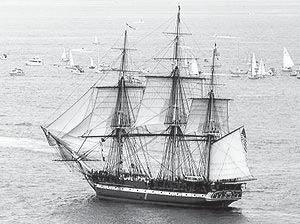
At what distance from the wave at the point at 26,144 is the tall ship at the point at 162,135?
1781cm

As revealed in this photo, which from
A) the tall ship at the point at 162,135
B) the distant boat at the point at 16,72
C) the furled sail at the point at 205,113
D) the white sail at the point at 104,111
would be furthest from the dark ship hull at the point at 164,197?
the distant boat at the point at 16,72

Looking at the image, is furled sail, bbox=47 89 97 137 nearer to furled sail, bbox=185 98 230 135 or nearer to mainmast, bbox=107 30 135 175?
mainmast, bbox=107 30 135 175

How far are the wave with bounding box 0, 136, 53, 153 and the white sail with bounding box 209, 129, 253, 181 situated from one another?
3019 centimetres

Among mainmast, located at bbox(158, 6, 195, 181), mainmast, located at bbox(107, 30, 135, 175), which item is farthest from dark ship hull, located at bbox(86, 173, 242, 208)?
mainmast, located at bbox(107, 30, 135, 175)

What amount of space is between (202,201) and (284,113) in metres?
58.4

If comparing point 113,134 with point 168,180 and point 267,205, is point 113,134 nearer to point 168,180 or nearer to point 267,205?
point 168,180

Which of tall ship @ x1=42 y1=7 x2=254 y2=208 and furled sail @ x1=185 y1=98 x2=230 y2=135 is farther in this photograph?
furled sail @ x1=185 y1=98 x2=230 y2=135

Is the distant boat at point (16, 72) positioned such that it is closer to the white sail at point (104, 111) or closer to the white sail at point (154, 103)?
the white sail at point (104, 111)

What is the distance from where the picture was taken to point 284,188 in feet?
326

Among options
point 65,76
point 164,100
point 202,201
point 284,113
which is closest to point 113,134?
point 164,100

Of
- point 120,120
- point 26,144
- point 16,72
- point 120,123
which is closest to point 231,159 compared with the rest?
point 120,123

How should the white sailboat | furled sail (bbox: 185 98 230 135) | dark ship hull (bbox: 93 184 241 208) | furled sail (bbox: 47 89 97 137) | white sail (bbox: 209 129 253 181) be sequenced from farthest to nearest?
the white sailboat
furled sail (bbox: 47 89 97 137)
furled sail (bbox: 185 98 230 135)
white sail (bbox: 209 129 253 181)
dark ship hull (bbox: 93 184 241 208)

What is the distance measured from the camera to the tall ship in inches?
3701

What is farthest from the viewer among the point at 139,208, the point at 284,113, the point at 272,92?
the point at 272,92
